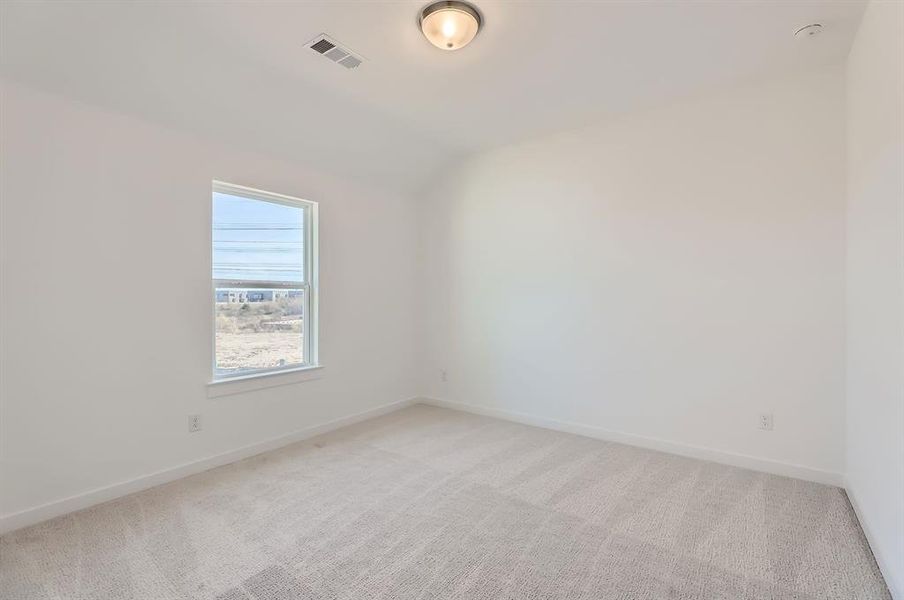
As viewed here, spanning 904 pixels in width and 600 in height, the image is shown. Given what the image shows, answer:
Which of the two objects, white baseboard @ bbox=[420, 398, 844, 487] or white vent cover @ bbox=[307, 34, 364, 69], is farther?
white baseboard @ bbox=[420, 398, 844, 487]

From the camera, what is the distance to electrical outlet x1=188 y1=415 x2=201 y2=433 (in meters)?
2.89

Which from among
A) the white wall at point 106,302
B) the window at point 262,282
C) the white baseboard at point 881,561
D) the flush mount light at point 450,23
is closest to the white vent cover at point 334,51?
the flush mount light at point 450,23

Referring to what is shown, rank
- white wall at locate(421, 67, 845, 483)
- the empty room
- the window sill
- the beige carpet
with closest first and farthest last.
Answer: the beige carpet < the empty room < white wall at locate(421, 67, 845, 483) < the window sill

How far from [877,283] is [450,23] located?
7.81 ft

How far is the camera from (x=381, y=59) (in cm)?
255

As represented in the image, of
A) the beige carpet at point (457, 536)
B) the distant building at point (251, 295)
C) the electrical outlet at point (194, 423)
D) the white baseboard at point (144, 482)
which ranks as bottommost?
the beige carpet at point (457, 536)

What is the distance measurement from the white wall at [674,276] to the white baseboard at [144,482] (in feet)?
5.41

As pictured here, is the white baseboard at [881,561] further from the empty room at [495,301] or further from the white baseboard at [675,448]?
the white baseboard at [675,448]

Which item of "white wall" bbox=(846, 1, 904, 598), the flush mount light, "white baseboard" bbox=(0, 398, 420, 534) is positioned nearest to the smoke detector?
"white wall" bbox=(846, 1, 904, 598)

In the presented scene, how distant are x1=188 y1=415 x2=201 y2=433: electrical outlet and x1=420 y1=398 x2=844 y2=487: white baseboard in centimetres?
242

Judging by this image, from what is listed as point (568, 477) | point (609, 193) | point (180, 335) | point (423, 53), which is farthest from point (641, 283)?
point (180, 335)

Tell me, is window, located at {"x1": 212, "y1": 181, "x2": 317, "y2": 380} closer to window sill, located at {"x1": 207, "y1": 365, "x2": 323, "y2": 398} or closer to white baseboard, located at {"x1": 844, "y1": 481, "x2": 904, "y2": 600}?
window sill, located at {"x1": 207, "y1": 365, "x2": 323, "y2": 398}

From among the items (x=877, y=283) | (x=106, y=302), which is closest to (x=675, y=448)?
(x=877, y=283)

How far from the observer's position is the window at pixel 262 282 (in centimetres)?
315
